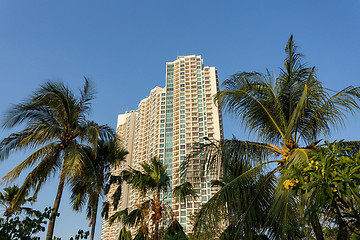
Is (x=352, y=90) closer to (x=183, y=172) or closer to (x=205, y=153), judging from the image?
(x=205, y=153)

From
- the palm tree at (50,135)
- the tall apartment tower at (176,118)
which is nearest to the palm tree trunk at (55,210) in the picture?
the palm tree at (50,135)

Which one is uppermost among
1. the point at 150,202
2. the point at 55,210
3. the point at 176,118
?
the point at 176,118

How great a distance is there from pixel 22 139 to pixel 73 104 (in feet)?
6.81

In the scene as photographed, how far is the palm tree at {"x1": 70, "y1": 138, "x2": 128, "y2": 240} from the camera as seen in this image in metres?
11.6

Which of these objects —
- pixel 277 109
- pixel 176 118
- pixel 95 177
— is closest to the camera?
pixel 277 109

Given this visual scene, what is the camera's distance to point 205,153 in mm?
8102

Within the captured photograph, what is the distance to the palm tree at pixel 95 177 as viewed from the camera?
11648 mm

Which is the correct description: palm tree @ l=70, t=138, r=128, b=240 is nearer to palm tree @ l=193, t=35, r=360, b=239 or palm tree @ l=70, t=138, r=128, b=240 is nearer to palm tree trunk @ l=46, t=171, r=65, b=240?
palm tree trunk @ l=46, t=171, r=65, b=240

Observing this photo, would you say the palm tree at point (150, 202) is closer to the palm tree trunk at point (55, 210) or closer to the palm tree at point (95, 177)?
the palm tree at point (95, 177)

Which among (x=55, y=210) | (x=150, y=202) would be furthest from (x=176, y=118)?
(x=55, y=210)

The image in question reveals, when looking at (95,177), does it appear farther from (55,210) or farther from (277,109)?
(277,109)

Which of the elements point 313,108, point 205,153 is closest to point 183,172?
point 205,153

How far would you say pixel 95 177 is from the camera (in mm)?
12664

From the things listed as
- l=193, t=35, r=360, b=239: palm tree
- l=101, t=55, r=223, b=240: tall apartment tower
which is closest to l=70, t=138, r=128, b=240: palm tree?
l=193, t=35, r=360, b=239: palm tree
